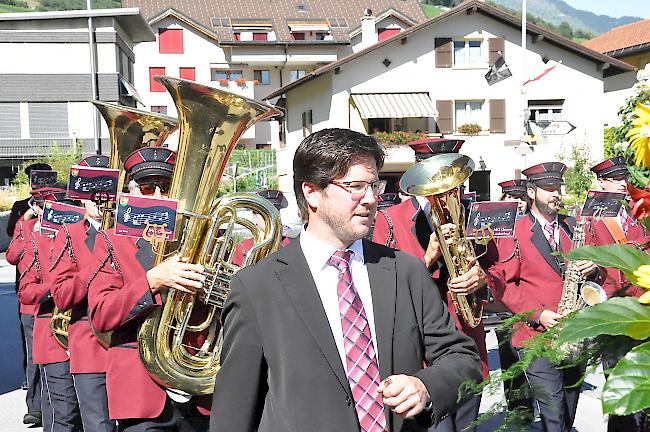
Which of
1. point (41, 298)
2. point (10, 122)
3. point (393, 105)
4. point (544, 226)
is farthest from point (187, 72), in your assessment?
point (544, 226)

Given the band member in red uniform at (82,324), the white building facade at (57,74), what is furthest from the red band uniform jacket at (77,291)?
the white building facade at (57,74)

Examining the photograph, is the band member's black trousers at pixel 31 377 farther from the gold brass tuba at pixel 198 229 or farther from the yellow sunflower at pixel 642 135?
the yellow sunflower at pixel 642 135

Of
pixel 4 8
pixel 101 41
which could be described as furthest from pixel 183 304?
pixel 4 8

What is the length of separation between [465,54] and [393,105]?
13.9 ft

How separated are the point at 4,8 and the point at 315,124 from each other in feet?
328

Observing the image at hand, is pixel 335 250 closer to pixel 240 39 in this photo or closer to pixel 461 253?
pixel 461 253

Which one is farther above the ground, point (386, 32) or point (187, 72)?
point (386, 32)

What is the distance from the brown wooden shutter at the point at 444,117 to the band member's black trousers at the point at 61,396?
2815 cm

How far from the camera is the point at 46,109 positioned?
35906 mm

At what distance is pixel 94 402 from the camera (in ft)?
15.5

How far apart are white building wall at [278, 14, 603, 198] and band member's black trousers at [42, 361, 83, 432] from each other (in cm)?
2704

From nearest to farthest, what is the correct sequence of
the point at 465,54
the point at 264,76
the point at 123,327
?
the point at 123,327
the point at 465,54
the point at 264,76

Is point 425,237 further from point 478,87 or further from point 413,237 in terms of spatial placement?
point 478,87

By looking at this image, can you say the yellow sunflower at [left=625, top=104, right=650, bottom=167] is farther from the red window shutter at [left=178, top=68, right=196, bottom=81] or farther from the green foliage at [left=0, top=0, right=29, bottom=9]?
the green foliage at [left=0, top=0, right=29, bottom=9]
